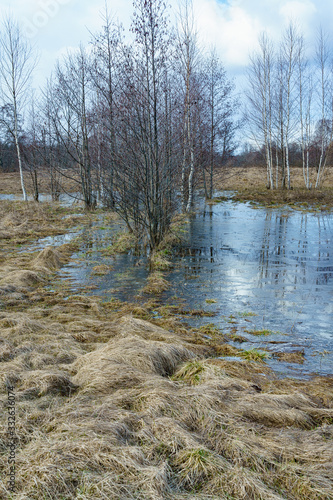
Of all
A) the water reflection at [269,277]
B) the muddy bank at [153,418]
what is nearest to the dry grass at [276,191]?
the water reflection at [269,277]

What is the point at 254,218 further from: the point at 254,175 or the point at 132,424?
the point at 254,175

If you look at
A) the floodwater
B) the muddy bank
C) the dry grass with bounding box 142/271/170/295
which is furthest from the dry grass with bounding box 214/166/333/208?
the muddy bank

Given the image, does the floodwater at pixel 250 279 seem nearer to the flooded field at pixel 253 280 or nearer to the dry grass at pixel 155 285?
the flooded field at pixel 253 280

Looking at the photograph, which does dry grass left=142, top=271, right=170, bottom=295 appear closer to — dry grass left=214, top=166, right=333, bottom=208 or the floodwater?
the floodwater

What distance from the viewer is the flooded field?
540cm

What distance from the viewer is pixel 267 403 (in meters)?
3.46

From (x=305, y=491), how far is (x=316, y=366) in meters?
2.33

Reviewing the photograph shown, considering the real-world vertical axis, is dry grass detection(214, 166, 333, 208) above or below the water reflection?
above

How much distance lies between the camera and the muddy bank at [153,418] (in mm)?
2461

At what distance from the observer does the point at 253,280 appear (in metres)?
8.23

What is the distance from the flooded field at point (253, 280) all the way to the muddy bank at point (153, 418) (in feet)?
2.39

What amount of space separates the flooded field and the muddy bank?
0.73 m

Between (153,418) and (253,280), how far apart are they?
5.48m

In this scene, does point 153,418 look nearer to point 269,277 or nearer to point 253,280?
point 253,280
